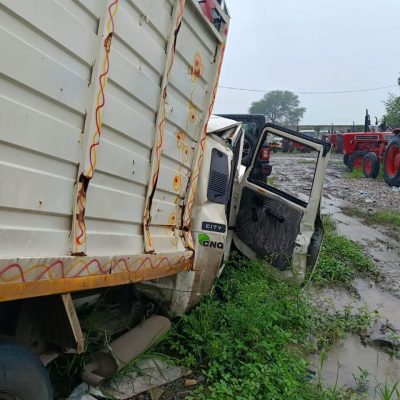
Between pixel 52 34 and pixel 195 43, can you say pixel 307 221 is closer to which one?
pixel 195 43

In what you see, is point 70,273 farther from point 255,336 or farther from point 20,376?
point 255,336

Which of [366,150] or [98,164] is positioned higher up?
[366,150]

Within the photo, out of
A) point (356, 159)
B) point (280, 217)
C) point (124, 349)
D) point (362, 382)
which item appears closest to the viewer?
point (124, 349)

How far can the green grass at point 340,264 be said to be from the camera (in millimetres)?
5953

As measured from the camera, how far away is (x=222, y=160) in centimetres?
381

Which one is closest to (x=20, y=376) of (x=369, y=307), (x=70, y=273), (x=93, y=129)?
(x=70, y=273)

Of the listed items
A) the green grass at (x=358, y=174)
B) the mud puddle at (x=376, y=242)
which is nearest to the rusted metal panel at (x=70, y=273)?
the mud puddle at (x=376, y=242)

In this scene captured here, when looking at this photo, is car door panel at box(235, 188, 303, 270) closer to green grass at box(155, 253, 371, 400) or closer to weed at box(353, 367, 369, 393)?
green grass at box(155, 253, 371, 400)

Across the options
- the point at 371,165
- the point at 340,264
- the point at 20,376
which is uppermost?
the point at 371,165

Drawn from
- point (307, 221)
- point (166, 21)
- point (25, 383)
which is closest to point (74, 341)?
point (25, 383)

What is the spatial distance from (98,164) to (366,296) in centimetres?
442

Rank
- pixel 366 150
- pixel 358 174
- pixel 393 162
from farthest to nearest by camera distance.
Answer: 1. pixel 366 150
2. pixel 358 174
3. pixel 393 162

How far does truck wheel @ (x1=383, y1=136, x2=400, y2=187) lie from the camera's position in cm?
1309

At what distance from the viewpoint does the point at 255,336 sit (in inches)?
140
